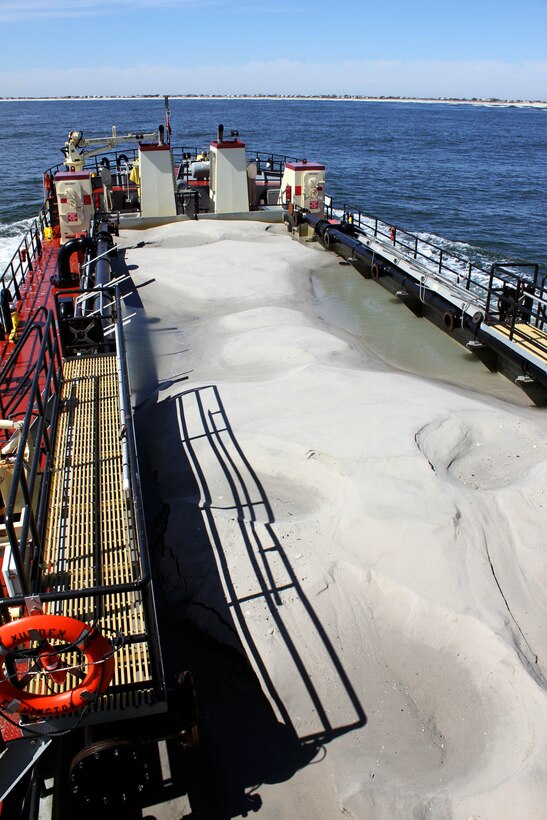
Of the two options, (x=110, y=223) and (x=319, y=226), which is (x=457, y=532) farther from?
(x=110, y=223)

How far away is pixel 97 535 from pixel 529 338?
28.2 ft

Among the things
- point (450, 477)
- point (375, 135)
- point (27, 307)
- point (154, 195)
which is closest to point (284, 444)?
point (450, 477)

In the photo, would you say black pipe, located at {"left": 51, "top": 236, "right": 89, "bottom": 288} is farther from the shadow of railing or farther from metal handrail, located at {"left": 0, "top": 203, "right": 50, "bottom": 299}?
the shadow of railing

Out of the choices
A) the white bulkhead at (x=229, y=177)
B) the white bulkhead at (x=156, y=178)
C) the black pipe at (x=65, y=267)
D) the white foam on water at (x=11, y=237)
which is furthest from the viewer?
the white foam on water at (x=11, y=237)

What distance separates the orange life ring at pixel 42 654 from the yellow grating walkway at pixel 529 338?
872 centimetres

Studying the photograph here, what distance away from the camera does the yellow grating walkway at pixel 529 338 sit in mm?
10858

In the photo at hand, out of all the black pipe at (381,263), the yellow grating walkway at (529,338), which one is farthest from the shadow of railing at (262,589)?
the black pipe at (381,263)

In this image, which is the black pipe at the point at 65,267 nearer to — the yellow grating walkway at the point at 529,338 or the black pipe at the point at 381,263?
the black pipe at the point at 381,263

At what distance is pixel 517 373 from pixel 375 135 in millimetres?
79370

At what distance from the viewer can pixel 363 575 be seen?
20.2 feet

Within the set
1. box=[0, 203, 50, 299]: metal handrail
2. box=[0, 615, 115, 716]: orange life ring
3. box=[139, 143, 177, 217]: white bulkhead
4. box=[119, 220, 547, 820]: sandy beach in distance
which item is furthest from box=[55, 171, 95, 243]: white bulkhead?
box=[0, 615, 115, 716]: orange life ring

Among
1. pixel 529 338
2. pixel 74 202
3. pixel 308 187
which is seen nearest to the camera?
pixel 529 338

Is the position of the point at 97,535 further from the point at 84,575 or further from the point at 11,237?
the point at 11,237

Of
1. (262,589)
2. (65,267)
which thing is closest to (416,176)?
(65,267)
